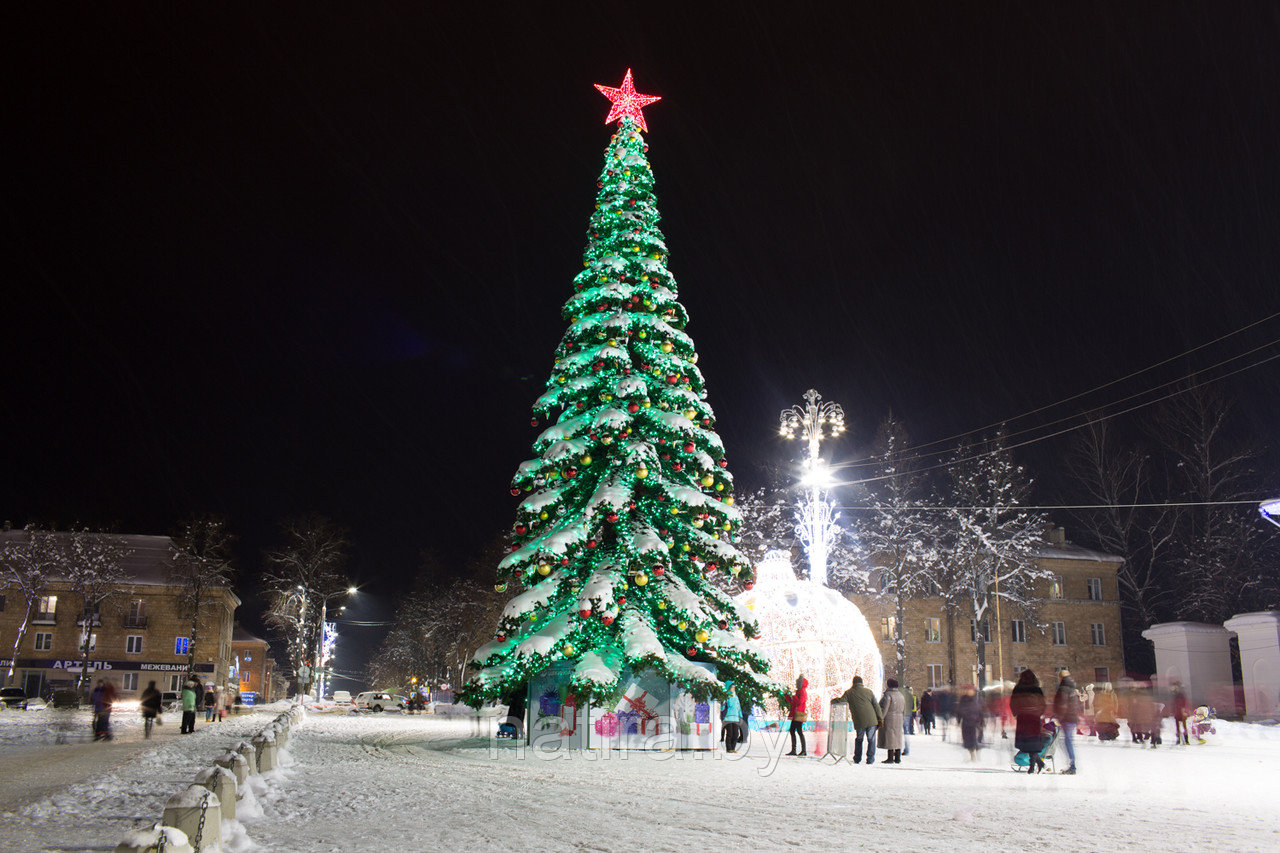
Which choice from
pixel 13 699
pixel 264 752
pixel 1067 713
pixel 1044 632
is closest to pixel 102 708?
pixel 264 752

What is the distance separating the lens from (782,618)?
24.5 metres

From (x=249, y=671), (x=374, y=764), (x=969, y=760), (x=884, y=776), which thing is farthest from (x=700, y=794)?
(x=249, y=671)

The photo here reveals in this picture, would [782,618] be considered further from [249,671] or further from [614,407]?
[249,671]

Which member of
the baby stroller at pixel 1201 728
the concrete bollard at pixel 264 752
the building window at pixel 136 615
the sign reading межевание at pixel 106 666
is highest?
the building window at pixel 136 615

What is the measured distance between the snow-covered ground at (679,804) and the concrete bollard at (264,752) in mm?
290

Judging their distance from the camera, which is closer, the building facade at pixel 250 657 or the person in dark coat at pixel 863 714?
the person in dark coat at pixel 863 714

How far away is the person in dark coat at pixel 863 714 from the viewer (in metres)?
16.4

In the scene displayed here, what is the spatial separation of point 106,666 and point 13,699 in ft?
57.3

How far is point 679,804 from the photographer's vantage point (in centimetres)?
1055

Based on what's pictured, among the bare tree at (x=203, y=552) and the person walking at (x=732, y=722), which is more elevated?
the bare tree at (x=203, y=552)

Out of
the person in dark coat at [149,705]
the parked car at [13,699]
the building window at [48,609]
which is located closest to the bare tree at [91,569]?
the parked car at [13,699]

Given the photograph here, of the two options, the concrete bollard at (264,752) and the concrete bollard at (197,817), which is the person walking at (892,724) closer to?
the concrete bollard at (264,752)

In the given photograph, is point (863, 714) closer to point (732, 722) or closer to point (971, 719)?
point (971, 719)

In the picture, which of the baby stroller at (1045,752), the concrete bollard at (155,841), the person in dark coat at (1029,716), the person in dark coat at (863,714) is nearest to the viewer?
the concrete bollard at (155,841)
